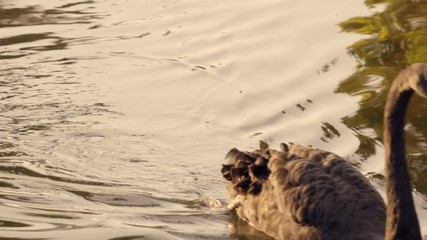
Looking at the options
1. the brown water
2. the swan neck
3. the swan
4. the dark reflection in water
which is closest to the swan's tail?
the swan

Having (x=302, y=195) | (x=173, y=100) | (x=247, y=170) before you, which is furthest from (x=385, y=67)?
(x=302, y=195)

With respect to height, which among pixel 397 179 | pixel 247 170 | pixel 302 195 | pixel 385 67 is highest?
pixel 397 179

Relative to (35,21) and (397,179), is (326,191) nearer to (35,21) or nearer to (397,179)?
(397,179)

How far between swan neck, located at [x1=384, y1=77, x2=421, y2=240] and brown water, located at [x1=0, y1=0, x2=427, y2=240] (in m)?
0.84

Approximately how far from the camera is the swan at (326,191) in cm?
604

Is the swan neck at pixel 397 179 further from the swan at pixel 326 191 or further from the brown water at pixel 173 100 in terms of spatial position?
the brown water at pixel 173 100

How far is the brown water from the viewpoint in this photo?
742 centimetres

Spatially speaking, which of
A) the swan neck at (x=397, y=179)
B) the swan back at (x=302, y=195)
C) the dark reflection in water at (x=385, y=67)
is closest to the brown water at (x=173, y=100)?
the dark reflection in water at (x=385, y=67)

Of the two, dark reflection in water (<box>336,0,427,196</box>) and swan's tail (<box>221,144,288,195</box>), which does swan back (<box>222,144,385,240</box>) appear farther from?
dark reflection in water (<box>336,0,427,196</box>)

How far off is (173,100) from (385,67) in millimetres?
1827

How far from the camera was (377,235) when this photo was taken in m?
6.45

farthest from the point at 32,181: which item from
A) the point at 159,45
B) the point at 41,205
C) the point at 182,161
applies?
the point at 159,45

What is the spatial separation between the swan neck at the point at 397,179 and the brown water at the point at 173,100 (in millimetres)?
842

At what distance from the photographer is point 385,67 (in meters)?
9.77
